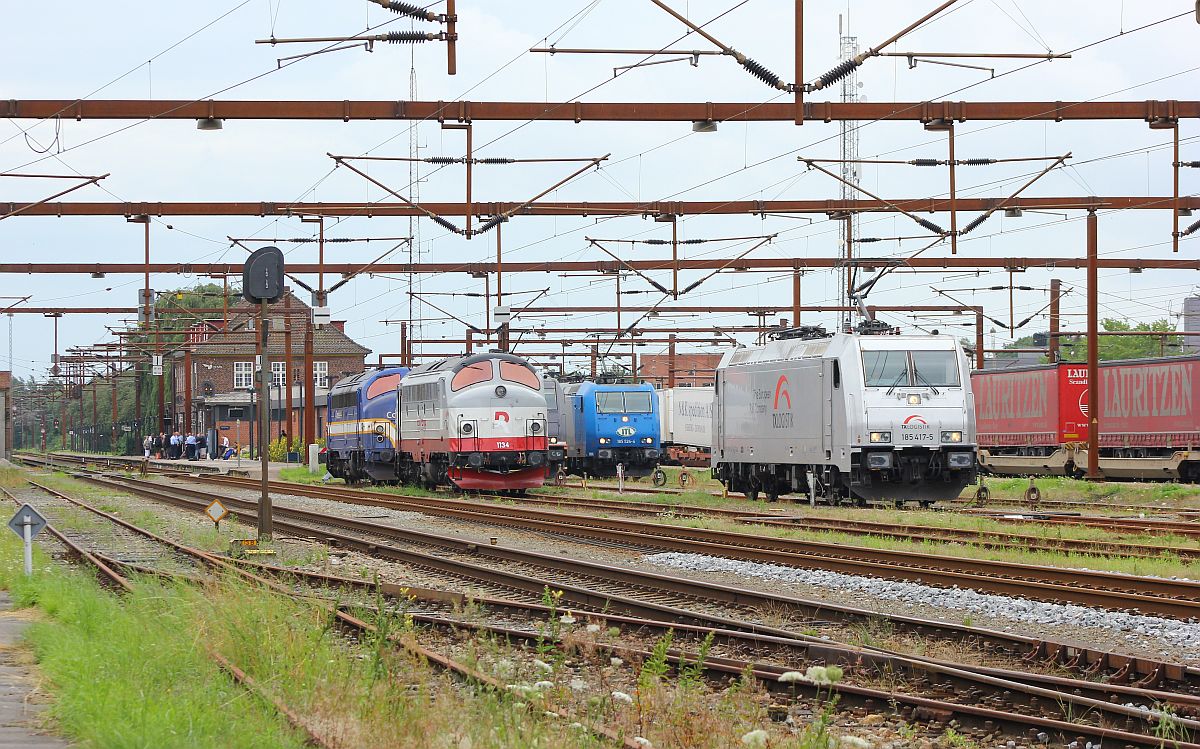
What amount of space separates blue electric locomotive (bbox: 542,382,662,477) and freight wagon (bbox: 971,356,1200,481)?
427 inches

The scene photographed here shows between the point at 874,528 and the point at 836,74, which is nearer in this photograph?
the point at 836,74

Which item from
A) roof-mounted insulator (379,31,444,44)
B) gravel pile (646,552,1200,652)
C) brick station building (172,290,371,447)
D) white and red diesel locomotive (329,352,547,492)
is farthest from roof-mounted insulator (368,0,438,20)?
brick station building (172,290,371,447)

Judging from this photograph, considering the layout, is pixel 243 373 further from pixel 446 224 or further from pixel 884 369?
pixel 884 369

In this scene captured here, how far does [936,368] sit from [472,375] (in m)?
12.3

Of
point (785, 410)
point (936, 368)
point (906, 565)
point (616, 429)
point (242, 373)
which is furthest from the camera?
point (242, 373)

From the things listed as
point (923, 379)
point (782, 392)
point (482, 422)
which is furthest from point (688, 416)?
point (923, 379)

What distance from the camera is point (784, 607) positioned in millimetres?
12406

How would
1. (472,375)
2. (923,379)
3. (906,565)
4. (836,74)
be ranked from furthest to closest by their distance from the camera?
(472,375) < (923,379) < (836,74) < (906,565)

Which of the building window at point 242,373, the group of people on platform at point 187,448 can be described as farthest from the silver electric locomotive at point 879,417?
the building window at point 242,373

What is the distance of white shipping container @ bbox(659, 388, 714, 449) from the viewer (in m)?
59.6

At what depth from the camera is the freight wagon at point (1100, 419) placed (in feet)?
113

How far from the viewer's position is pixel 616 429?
43.6 metres

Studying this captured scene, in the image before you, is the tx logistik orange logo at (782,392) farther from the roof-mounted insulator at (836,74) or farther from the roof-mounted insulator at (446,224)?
the roof-mounted insulator at (836,74)

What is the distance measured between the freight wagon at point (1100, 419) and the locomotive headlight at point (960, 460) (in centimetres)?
1194
